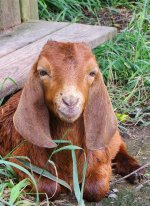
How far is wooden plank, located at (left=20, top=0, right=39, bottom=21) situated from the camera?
668 cm

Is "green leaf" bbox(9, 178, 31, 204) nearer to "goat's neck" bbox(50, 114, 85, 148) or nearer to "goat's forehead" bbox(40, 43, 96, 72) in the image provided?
"goat's neck" bbox(50, 114, 85, 148)

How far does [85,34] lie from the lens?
20.9ft

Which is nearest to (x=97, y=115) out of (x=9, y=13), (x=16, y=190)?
(x=16, y=190)

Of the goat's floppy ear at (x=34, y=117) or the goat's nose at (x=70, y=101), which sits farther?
the goat's floppy ear at (x=34, y=117)

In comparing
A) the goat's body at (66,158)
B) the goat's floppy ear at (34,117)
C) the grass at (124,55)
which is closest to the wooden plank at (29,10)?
the grass at (124,55)

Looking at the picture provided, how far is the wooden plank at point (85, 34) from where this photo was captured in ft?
20.4

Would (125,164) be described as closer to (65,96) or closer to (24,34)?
(65,96)

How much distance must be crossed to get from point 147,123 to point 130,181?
1.10 metres

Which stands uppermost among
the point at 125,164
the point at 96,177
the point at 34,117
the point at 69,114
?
the point at 69,114

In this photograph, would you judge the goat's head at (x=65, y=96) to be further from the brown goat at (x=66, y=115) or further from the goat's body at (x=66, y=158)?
the goat's body at (x=66, y=158)

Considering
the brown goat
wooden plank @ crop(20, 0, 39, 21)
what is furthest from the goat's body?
wooden plank @ crop(20, 0, 39, 21)

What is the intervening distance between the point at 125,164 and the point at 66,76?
1.27 metres

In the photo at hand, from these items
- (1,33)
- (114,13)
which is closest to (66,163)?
(1,33)

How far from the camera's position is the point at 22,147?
461 centimetres
